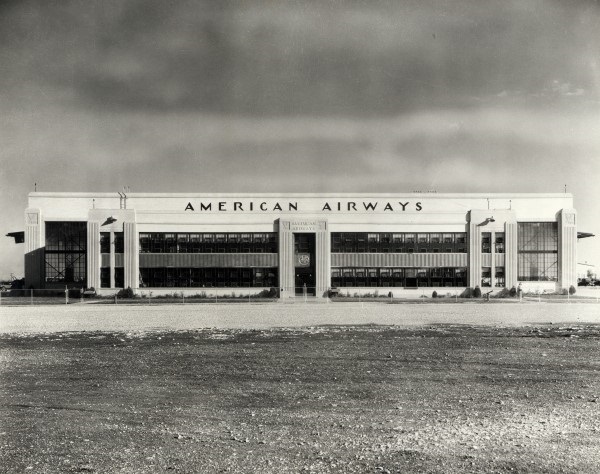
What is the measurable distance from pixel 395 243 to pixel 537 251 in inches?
660

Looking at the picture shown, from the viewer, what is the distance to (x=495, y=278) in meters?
62.9

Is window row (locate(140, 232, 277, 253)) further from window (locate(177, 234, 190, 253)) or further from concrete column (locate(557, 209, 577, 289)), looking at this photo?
concrete column (locate(557, 209, 577, 289))

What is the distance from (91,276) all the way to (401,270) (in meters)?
34.6

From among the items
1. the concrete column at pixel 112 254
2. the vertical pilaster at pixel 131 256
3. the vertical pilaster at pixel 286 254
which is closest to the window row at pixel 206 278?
the vertical pilaster at pixel 131 256

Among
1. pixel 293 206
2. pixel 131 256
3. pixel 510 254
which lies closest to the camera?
pixel 131 256

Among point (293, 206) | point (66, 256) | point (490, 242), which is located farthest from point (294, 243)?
point (66, 256)

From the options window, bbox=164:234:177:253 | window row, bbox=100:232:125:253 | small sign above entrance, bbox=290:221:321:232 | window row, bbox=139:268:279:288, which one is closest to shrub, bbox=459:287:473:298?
small sign above entrance, bbox=290:221:321:232

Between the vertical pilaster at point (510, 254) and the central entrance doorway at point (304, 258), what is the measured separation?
22.1m

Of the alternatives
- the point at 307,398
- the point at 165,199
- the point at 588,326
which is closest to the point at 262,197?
the point at 165,199

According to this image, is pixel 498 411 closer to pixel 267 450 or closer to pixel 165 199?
pixel 267 450

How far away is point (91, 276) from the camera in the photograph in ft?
198

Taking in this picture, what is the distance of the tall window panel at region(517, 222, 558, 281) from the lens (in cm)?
6359

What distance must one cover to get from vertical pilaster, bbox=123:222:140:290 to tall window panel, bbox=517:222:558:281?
43.6m

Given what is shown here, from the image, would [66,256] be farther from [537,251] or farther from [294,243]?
[537,251]
